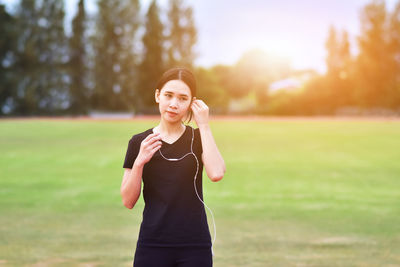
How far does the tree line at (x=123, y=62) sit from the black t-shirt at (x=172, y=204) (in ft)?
189

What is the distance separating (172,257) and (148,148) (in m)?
0.53

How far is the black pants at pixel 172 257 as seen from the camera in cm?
245

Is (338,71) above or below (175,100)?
above

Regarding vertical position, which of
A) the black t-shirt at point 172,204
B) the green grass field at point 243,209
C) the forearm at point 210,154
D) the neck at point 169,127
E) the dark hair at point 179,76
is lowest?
the green grass field at point 243,209

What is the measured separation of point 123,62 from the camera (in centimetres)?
6125

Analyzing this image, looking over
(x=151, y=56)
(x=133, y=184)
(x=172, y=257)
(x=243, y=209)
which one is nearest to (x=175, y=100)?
(x=133, y=184)

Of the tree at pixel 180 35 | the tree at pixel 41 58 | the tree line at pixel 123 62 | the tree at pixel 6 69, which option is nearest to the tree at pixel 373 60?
the tree line at pixel 123 62

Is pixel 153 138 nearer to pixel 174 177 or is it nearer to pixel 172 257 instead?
pixel 174 177

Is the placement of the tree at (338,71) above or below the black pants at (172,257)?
above

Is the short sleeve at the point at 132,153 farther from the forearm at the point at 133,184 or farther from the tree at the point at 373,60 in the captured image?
the tree at the point at 373,60

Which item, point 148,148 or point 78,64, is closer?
point 148,148

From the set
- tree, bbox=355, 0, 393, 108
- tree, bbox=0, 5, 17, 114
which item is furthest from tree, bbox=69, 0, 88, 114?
tree, bbox=355, 0, 393, 108

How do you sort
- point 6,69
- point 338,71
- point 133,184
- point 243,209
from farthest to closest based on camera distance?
point 338,71 < point 6,69 < point 243,209 < point 133,184

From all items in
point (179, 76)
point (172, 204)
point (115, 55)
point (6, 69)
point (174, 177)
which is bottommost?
point (172, 204)
